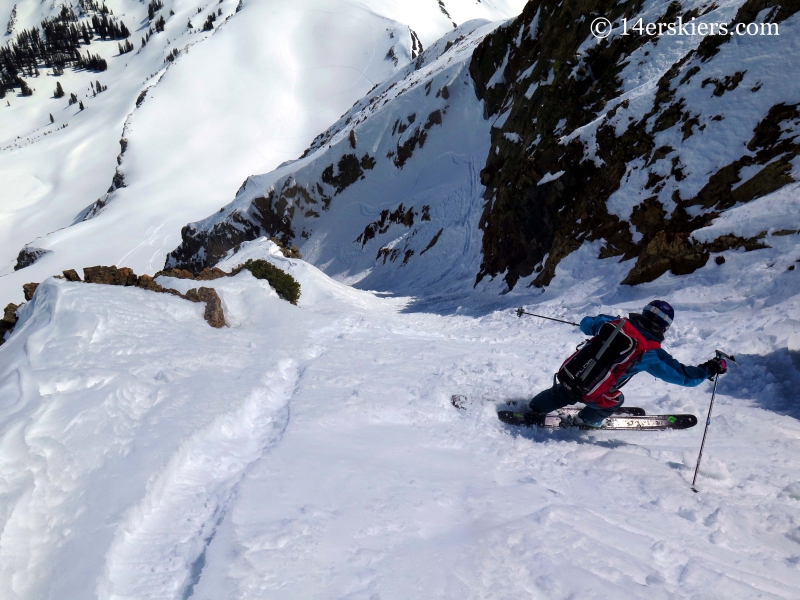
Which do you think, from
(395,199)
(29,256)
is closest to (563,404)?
(395,199)

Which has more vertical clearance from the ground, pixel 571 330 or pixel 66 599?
pixel 66 599

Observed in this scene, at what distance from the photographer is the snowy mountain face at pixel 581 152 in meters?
11.8

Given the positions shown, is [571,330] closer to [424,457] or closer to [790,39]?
[424,457]

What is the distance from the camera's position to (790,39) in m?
12.0

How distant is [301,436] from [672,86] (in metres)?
15.8

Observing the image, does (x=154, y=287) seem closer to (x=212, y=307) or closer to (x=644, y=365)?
(x=212, y=307)

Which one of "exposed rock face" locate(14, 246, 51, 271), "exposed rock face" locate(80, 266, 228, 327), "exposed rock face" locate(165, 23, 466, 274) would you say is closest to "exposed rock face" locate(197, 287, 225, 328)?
"exposed rock face" locate(80, 266, 228, 327)

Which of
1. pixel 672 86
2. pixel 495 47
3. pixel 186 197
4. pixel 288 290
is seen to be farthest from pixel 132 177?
pixel 672 86

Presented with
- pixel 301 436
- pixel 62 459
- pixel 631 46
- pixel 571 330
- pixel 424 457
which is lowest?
pixel 571 330

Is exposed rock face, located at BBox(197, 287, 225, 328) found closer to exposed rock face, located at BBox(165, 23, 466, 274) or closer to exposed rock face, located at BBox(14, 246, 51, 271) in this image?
exposed rock face, located at BBox(165, 23, 466, 274)

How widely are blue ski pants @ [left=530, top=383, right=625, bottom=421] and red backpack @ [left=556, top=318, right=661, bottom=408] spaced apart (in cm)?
11

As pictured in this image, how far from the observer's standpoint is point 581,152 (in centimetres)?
1659

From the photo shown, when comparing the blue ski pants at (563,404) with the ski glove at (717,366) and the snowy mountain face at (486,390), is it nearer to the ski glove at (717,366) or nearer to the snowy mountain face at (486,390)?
the snowy mountain face at (486,390)

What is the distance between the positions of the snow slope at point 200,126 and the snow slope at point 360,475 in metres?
54.9
